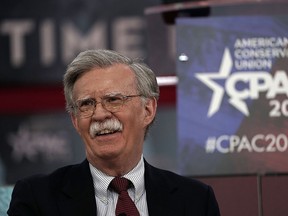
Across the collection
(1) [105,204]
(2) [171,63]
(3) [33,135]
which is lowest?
(3) [33,135]

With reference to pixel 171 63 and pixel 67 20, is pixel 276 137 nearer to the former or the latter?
pixel 171 63

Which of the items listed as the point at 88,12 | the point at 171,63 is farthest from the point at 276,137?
the point at 88,12

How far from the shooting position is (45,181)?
104 inches

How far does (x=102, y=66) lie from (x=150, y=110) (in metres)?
0.22

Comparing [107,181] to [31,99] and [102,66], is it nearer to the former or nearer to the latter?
[102,66]

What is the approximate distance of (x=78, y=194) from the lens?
8.63 feet

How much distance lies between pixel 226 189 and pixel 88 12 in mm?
1866

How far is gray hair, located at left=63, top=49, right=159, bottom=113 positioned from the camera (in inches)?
102

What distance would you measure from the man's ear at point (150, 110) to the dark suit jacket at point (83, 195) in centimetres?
15

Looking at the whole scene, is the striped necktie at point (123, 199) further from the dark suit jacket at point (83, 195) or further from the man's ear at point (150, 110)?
the man's ear at point (150, 110)

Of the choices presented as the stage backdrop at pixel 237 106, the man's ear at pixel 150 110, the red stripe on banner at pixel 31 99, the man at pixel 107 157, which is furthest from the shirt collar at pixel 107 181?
the red stripe on banner at pixel 31 99

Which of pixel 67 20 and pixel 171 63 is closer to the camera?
pixel 171 63

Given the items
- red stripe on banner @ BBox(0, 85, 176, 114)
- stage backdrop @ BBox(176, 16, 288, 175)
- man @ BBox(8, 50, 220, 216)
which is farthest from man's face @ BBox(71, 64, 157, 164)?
red stripe on banner @ BBox(0, 85, 176, 114)

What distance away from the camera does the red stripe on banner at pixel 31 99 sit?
15.6 feet
